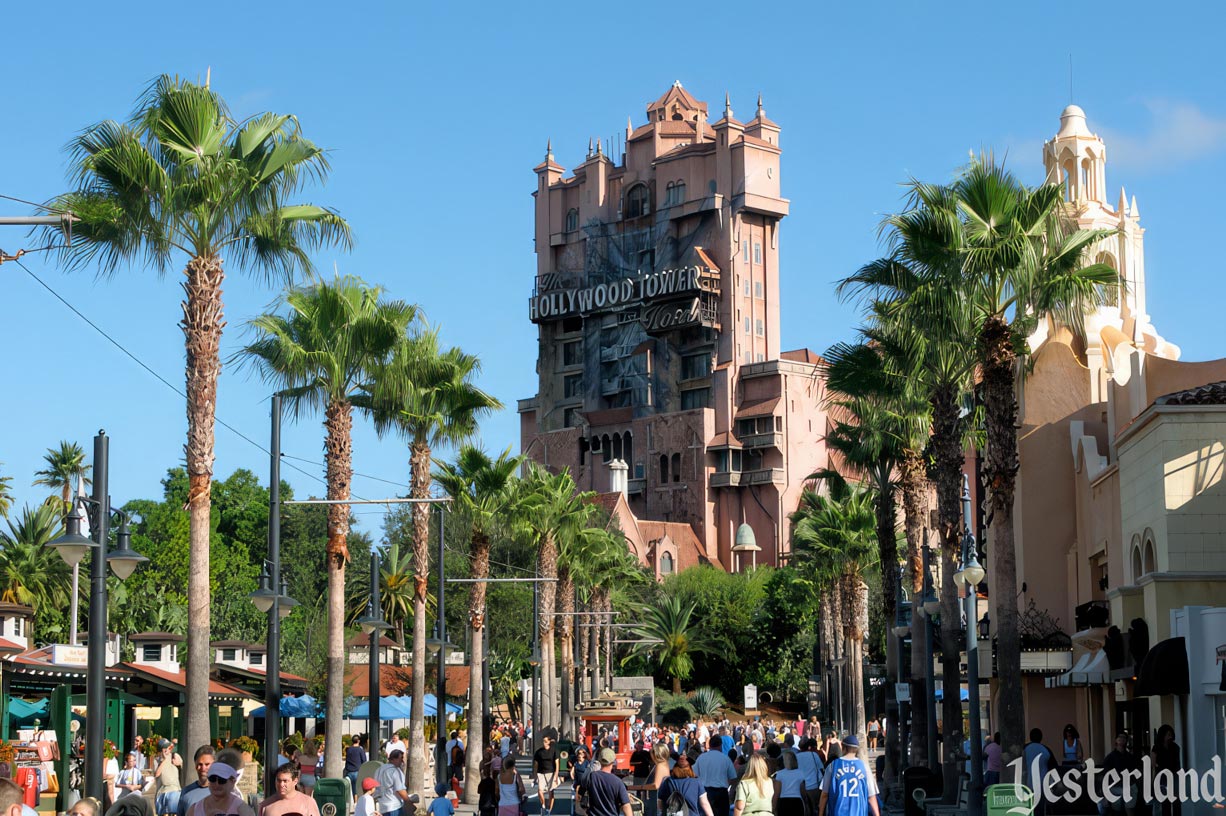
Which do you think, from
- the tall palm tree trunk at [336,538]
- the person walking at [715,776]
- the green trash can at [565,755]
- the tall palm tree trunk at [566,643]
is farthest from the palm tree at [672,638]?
the person walking at [715,776]

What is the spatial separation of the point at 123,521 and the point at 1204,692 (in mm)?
16152

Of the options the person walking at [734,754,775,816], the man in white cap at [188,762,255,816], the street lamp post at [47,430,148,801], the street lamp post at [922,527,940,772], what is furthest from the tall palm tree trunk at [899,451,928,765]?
the man in white cap at [188,762,255,816]

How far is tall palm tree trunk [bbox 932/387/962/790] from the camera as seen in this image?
27.9 meters

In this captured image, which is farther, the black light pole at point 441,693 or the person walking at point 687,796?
the black light pole at point 441,693

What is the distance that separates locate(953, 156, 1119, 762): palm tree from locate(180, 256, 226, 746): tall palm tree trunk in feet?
38.4

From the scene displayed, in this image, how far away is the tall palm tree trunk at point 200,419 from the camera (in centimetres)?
2158

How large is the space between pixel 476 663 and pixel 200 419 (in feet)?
70.2

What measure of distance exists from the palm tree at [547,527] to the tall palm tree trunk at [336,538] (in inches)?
838

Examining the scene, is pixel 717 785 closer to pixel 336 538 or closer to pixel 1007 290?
pixel 1007 290

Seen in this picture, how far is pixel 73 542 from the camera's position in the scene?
594 inches

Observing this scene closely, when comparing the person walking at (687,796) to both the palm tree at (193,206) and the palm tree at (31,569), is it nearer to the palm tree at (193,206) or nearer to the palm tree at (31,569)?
the palm tree at (193,206)

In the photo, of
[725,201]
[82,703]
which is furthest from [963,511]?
[725,201]

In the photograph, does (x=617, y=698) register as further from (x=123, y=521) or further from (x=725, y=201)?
(x=725, y=201)

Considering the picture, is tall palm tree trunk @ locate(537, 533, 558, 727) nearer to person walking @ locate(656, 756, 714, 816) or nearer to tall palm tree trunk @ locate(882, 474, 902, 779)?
tall palm tree trunk @ locate(882, 474, 902, 779)
